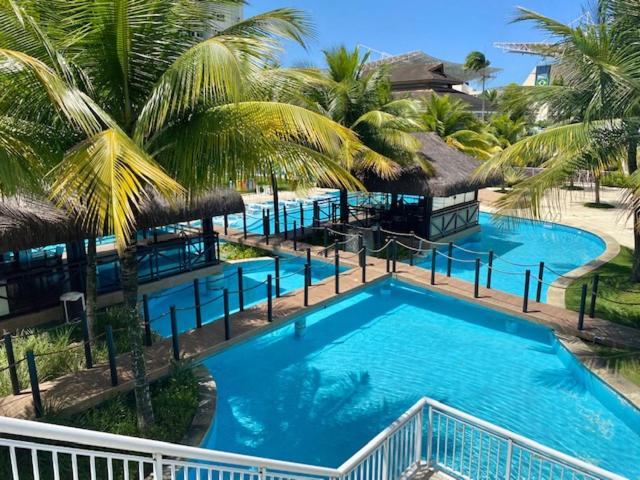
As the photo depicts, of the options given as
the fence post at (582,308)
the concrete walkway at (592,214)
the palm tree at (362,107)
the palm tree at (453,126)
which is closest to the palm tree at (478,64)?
the concrete walkway at (592,214)

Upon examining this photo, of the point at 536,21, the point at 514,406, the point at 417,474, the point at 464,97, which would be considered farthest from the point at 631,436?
the point at 464,97

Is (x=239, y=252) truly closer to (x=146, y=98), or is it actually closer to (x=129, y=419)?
(x=129, y=419)

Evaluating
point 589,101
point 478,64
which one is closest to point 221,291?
point 589,101

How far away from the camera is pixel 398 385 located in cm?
809

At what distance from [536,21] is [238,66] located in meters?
6.66

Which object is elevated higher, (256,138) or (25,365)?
(256,138)

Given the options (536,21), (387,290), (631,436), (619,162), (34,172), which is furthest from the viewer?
(387,290)

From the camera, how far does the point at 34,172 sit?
441 cm

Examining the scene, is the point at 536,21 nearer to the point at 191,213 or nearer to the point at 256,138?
the point at 256,138

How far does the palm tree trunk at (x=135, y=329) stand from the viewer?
5.48 meters

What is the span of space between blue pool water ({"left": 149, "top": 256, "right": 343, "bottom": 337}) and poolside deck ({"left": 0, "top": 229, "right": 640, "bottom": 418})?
741 millimetres

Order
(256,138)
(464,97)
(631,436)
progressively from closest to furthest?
(256,138), (631,436), (464,97)

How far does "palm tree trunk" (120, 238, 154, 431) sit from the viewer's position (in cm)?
548

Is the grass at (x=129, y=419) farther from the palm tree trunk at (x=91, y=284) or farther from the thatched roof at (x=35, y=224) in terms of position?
the thatched roof at (x=35, y=224)
